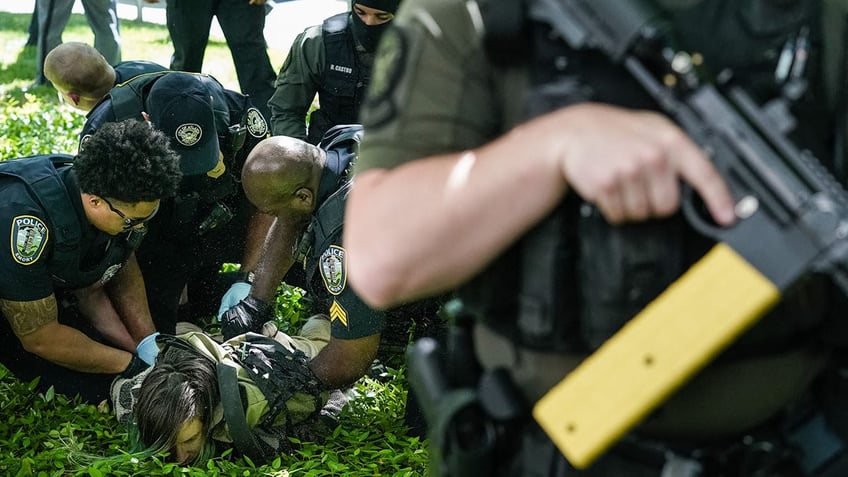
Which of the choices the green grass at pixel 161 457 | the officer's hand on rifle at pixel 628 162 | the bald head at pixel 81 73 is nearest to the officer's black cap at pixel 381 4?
the bald head at pixel 81 73

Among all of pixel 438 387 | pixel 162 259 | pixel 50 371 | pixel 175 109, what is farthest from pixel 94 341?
pixel 438 387

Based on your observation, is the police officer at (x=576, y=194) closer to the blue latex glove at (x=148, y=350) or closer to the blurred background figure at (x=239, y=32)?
the blue latex glove at (x=148, y=350)

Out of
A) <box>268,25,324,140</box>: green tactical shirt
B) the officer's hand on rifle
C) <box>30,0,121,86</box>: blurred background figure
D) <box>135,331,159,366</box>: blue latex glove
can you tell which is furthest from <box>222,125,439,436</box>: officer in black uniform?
<box>30,0,121,86</box>: blurred background figure

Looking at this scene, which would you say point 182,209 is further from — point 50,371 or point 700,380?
point 700,380

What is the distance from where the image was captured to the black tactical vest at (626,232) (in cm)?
109

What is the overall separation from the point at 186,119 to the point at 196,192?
0.29m

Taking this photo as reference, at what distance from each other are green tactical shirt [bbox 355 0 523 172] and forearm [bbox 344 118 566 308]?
0.09 ft

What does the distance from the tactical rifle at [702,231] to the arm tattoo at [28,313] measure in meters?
2.59

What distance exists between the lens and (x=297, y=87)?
15.5 ft

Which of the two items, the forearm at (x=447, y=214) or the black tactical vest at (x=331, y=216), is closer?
the forearm at (x=447, y=214)

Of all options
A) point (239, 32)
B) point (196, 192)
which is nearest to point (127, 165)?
point (196, 192)

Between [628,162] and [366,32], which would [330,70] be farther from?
[628,162]

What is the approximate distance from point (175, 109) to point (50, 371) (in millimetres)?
1019

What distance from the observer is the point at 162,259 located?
4121mm
